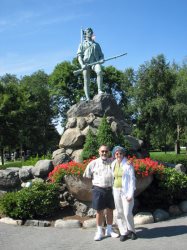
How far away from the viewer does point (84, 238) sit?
7.77 m

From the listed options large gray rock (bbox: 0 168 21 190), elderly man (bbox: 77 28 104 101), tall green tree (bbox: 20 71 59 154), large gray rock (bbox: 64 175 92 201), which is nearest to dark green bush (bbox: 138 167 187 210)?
large gray rock (bbox: 64 175 92 201)

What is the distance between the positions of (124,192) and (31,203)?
3.11 m

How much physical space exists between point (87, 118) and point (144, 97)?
79.8ft

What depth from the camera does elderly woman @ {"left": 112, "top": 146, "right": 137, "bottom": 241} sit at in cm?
736

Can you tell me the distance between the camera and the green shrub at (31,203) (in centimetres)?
951

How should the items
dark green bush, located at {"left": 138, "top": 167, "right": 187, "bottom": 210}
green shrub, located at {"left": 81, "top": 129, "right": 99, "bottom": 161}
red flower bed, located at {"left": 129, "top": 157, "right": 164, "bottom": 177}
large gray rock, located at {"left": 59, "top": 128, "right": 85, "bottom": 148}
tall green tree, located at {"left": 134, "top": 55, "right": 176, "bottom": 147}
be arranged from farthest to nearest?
tall green tree, located at {"left": 134, "top": 55, "right": 176, "bottom": 147}, large gray rock, located at {"left": 59, "top": 128, "right": 85, "bottom": 148}, green shrub, located at {"left": 81, "top": 129, "right": 99, "bottom": 161}, dark green bush, located at {"left": 138, "top": 167, "right": 187, "bottom": 210}, red flower bed, located at {"left": 129, "top": 157, "right": 164, "bottom": 177}

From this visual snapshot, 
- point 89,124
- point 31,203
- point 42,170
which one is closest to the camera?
point 31,203

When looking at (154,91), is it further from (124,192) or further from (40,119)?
(124,192)

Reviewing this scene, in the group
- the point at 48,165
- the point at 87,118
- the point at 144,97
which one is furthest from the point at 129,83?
the point at 48,165

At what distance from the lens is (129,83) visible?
41594mm

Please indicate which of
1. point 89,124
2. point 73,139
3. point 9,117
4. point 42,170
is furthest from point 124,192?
point 9,117

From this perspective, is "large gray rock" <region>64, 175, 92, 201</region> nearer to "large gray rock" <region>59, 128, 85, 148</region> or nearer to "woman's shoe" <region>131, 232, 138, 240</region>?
"woman's shoe" <region>131, 232, 138, 240</region>

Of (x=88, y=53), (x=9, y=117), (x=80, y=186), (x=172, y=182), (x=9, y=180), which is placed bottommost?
(x=172, y=182)

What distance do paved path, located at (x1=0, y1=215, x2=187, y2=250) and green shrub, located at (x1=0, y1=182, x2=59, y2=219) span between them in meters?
0.56
